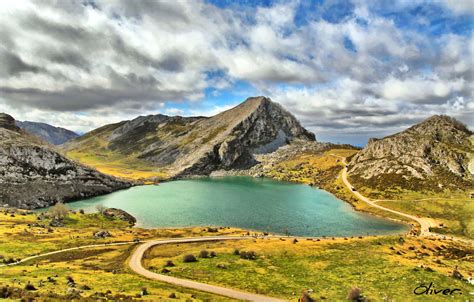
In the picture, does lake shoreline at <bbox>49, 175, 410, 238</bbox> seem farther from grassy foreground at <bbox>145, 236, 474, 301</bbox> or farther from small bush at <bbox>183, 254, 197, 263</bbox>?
small bush at <bbox>183, 254, 197, 263</bbox>

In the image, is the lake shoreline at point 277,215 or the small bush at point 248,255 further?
the lake shoreline at point 277,215

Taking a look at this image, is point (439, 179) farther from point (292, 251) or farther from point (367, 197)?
point (292, 251)

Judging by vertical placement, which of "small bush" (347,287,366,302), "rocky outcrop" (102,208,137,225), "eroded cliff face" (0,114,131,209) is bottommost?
"rocky outcrop" (102,208,137,225)

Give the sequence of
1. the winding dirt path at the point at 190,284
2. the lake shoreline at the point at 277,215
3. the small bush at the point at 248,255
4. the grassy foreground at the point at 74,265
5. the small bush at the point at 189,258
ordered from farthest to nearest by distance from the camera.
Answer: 1. the lake shoreline at the point at 277,215
2. the small bush at the point at 248,255
3. the small bush at the point at 189,258
4. the winding dirt path at the point at 190,284
5. the grassy foreground at the point at 74,265

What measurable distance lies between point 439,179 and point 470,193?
23.9 m

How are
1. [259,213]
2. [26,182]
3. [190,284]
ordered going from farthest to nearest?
1. [26,182]
2. [259,213]
3. [190,284]

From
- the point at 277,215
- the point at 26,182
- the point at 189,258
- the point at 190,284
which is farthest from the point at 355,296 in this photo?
the point at 26,182

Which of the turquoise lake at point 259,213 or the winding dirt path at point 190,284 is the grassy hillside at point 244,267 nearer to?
the winding dirt path at point 190,284

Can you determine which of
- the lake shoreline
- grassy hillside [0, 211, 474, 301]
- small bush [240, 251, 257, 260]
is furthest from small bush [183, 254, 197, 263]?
the lake shoreline

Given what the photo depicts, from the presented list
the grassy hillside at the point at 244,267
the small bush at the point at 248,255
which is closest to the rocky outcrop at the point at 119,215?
the grassy hillside at the point at 244,267

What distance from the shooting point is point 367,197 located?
610 ft

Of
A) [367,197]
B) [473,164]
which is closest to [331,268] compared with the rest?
[367,197]

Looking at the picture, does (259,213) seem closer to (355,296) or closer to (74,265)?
(74,265)

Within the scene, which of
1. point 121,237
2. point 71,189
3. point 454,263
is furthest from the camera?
point 71,189
